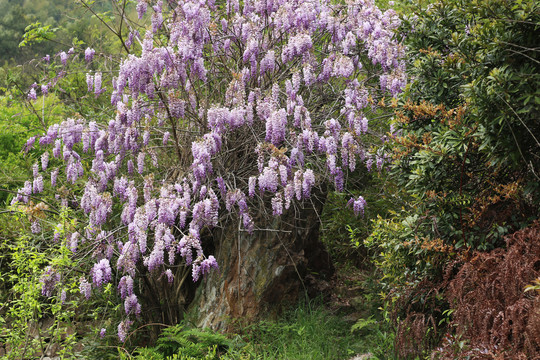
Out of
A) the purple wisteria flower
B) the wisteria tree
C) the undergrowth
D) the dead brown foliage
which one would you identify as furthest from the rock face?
the purple wisteria flower

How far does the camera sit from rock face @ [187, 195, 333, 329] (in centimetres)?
522

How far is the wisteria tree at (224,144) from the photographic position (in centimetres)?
458

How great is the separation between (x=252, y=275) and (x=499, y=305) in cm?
278

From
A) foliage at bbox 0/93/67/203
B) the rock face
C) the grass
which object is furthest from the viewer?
foliage at bbox 0/93/67/203

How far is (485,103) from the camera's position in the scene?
126 inches

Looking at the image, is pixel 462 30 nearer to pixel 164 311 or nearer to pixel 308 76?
pixel 308 76

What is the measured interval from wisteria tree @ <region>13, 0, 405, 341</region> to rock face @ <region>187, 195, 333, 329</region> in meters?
0.01

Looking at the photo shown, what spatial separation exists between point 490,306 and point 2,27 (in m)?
37.8

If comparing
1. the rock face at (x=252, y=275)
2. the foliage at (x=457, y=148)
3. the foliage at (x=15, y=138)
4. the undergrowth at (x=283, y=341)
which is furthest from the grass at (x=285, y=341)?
the foliage at (x=15, y=138)

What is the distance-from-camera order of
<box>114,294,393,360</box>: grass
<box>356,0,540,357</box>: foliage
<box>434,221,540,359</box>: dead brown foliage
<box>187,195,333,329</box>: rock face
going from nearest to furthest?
<box>434,221,540,359</box>: dead brown foliage < <box>356,0,540,357</box>: foliage < <box>114,294,393,360</box>: grass < <box>187,195,333,329</box>: rock face

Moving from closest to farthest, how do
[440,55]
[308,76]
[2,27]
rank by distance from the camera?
[440,55] → [308,76] → [2,27]

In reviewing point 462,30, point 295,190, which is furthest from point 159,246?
point 462,30

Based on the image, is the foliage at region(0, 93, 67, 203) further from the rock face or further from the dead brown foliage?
the dead brown foliage

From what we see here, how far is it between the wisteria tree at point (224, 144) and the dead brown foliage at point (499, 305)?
1.75 metres
